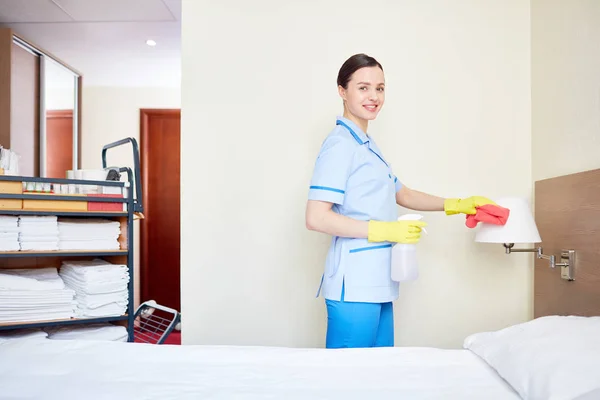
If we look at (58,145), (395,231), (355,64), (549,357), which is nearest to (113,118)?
(58,145)

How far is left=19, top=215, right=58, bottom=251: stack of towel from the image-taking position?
5.97 ft

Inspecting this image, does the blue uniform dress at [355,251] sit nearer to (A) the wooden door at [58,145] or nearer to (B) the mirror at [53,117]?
(B) the mirror at [53,117]

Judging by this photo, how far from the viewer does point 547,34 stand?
194 centimetres

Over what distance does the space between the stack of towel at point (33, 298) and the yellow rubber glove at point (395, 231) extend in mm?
1162

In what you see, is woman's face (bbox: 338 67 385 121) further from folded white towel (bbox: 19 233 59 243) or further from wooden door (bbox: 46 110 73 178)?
wooden door (bbox: 46 110 73 178)

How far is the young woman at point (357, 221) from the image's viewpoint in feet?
4.86

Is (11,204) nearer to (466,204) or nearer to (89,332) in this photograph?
(89,332)

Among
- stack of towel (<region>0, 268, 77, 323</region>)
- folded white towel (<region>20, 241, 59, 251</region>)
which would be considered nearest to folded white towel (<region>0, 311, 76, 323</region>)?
stack of towel (<region>0, 268, 77, 323</region>)

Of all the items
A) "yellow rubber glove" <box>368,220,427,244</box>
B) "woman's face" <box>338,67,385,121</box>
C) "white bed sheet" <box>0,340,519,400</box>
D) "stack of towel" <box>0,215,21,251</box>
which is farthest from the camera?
"stack of towel" <box>0,215,21,251</box>

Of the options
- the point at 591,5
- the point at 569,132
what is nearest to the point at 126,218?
the point at 569,132

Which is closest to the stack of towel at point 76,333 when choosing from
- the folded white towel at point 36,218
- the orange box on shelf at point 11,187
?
the folded white towel at point 36,218

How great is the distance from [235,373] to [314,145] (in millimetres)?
1232

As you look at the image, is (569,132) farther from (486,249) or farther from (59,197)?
(59,197)

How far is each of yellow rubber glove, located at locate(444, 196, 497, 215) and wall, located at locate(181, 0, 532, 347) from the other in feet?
1.25
